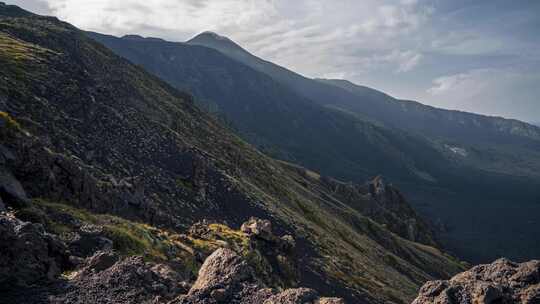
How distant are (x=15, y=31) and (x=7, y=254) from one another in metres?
71.7

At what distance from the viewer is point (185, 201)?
48.9m

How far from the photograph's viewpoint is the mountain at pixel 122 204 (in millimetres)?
16641

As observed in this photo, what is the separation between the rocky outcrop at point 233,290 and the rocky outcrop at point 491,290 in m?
4.80

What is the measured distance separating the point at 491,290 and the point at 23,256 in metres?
18.5

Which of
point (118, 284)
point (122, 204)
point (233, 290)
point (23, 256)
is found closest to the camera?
point (23, 256)

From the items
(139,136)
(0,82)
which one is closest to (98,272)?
(0,82)

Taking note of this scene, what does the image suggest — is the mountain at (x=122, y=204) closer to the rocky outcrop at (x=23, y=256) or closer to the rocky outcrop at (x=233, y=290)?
the rocky outcrop at (x=23, y=256)

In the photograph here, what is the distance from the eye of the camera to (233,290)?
1633 centimetres

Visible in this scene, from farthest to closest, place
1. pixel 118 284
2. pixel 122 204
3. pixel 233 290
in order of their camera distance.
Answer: pixel 122 204, pixel 233 290, pixel 118 284

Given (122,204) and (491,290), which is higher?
(491,290)

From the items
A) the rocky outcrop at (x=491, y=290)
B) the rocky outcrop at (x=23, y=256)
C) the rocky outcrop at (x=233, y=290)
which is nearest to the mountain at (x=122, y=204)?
the rocky outcrop at (x=23, y=256)

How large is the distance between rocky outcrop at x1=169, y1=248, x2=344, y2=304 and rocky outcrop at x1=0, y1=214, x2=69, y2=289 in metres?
5.62

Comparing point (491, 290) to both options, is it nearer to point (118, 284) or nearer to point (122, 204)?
point (118, 284)

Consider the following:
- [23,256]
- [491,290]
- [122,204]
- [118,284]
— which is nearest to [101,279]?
[118,284]
